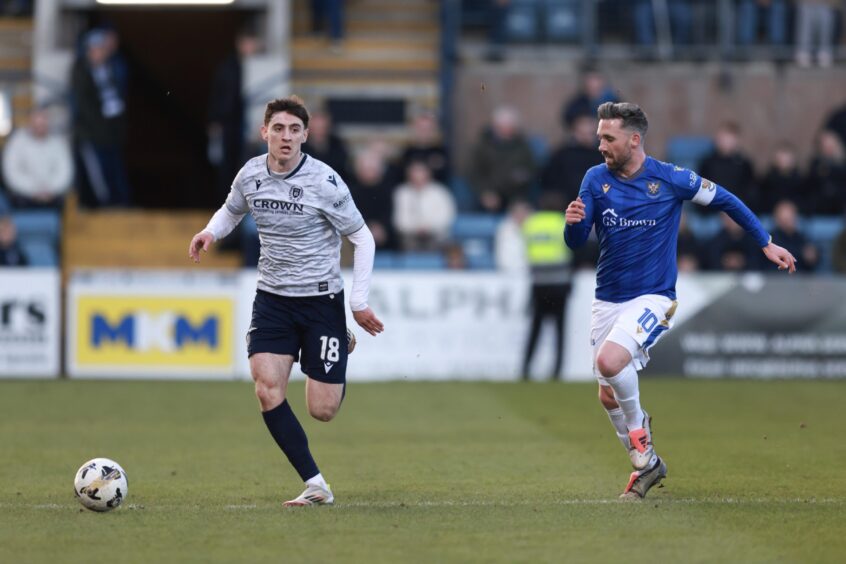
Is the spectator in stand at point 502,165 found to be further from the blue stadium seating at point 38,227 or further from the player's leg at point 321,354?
the player's leg at point 321,354

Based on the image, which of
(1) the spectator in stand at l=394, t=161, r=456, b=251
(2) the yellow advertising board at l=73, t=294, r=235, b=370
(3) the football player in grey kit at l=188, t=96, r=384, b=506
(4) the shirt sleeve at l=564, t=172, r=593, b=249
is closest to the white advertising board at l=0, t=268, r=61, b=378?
(2) the yellow advertising board at l=73, t=294, r=235, b=370

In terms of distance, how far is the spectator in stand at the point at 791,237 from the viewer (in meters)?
19.2

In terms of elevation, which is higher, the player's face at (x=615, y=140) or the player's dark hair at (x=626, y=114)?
the player's dark hair at (x=626, y=114)

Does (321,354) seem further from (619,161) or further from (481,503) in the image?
(619,161)

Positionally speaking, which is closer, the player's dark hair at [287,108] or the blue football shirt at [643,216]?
the player's dark hair at [287,108]

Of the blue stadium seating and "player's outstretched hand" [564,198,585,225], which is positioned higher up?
"player's outstretched hand" [564,198,585,225]

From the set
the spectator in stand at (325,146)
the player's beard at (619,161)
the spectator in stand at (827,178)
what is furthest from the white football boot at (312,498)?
the spectator in stand at (827,178)

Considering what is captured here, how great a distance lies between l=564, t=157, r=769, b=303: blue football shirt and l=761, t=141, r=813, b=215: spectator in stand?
1154 cm

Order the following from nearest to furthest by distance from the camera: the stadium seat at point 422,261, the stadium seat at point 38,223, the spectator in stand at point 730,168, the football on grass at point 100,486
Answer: the football on grass at point 100,486 < the stadium seat at point 422,261 < the spectator in stand at point 730,168 < the stadium seat at point 38,223

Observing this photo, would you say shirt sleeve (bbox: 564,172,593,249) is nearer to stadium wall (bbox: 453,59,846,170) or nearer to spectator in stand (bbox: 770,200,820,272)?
spectator in stand (bbox: 770,200,820,272)

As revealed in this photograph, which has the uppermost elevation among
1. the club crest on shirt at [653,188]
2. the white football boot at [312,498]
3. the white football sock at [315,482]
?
the club crest on shirt at [653,188]

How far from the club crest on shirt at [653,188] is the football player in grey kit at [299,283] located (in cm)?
167

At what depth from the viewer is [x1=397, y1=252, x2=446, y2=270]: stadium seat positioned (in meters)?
19.3

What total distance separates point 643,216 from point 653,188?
177 millimetres
